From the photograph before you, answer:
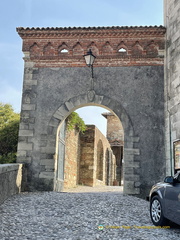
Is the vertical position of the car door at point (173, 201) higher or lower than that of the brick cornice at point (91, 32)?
lower

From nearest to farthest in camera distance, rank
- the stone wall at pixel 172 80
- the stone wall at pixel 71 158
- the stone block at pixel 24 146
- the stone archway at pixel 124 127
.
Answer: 1. the stone wall at pixel 172 80
2. the stone archway at pixel 124 127
3. the stone block at pixel 24 146
4. the stone wall at pixel 71 158

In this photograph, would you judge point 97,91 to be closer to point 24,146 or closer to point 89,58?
point 89,58

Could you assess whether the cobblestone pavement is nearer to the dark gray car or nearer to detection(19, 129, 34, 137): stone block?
the dark gray car

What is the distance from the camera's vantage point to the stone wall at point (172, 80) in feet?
29.6

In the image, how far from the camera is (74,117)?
42.9ft

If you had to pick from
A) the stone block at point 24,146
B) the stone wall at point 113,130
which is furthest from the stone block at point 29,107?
the stone wall at point 113,130

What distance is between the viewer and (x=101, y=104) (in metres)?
10.1

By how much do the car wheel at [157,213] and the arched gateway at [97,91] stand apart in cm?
376

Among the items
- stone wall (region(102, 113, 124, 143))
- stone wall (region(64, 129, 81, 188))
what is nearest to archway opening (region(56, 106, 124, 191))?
stone wall (region(64, 129, 81, 188))

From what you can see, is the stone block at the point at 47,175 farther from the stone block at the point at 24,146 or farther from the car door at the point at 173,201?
the car door at the point at 173,201

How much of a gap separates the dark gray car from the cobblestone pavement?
21 cm

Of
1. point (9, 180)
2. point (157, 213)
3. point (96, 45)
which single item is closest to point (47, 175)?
point (9, 180)

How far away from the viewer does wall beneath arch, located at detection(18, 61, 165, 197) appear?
9586mm

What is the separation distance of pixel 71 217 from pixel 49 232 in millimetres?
1205
